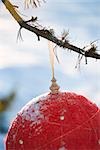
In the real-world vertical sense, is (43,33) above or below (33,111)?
above

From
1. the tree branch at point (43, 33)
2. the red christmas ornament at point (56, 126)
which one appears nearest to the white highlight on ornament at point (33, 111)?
the red christmas ornament at point (56, 126)

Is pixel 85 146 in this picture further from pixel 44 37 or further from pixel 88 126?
pixel 44 37

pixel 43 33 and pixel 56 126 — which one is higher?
pixel 43 33

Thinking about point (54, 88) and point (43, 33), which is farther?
point (54, 88)

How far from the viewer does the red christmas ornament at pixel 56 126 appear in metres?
1.17

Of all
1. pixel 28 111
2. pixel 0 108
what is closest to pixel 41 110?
pixel 28 111

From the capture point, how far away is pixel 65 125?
46.3 inches

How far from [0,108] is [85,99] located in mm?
170

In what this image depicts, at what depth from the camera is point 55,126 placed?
1168 mm

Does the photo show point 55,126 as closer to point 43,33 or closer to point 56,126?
point 56,126

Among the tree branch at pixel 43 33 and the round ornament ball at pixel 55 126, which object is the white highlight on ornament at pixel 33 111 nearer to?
the round ornament ball at pixel 55 126

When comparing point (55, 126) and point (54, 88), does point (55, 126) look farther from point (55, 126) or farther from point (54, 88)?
point (54, 88)

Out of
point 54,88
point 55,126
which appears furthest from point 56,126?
point 54,88

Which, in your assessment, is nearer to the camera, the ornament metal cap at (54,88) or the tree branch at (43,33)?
the tree branch at (43,33)
